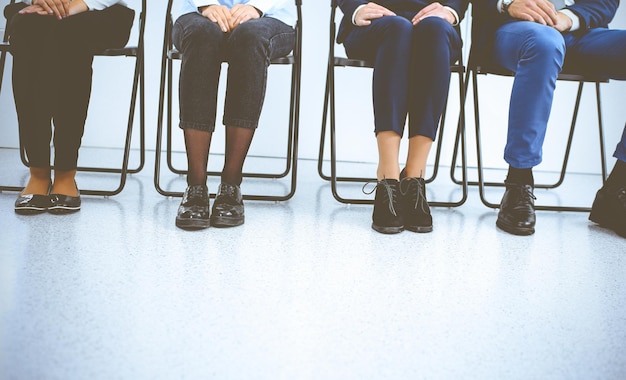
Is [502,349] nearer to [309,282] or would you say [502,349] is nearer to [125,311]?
[309,282]

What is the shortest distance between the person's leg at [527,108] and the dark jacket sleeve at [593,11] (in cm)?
21

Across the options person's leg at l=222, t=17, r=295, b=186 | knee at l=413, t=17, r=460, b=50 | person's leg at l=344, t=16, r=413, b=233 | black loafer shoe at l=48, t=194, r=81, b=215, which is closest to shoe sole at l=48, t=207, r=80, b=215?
black loafer shoe at l=48, t=194, r=81, b=215

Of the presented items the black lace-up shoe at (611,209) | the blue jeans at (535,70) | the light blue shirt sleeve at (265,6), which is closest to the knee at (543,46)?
the blue jeans at (535,70)

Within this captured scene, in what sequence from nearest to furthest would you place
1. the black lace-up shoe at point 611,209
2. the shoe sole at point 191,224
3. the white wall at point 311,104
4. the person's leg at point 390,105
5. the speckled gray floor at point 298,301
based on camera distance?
the speckled gray floor at point 298,301
the shoe sole at point 191,224
the person's leg at point 390,105
the black lace-up shoe at point 611,209
the white wall at point 311,104

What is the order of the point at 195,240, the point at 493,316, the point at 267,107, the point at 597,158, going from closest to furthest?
the point at 493,316 → the point at 195,240 → the point at 267,107 → the point at 597,158

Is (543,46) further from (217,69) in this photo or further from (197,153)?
(197,153)

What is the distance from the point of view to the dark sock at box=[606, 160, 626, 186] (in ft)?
5.45

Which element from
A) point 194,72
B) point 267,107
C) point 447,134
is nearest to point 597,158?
point 447,134

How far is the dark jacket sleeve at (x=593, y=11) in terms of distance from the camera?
5.66 feet

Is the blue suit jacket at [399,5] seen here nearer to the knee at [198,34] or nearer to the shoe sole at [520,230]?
the knee at [198,34]

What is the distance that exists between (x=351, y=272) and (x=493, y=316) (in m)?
0.31

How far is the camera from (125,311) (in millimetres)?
872

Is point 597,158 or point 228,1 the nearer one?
point 228,1

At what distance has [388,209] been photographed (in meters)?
1.51
